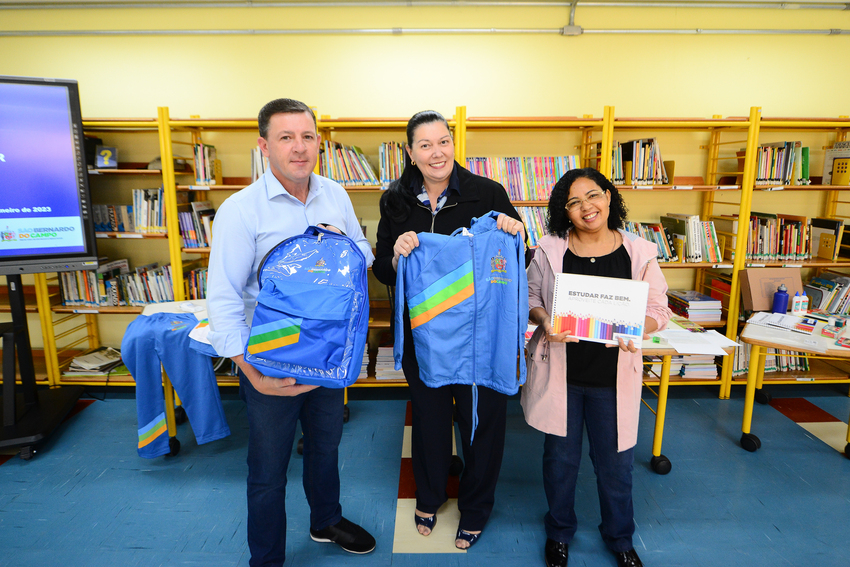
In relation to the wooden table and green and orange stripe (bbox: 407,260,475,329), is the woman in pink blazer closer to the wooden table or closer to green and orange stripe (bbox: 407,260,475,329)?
green and orange stripe (bbox: 407,260,475,329)

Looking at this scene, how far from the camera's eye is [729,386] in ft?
11.7

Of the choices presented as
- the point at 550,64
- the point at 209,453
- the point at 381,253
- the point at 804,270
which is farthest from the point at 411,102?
the point at 804,270

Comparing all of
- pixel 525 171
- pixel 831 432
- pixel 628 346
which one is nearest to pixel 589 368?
pixel 628 346

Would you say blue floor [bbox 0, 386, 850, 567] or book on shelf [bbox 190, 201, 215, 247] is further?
book on shelf [bbox 190, 201, 215, 247]

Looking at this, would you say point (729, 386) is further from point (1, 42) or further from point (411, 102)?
point (1, 42)

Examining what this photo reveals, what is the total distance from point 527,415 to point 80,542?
209 cm

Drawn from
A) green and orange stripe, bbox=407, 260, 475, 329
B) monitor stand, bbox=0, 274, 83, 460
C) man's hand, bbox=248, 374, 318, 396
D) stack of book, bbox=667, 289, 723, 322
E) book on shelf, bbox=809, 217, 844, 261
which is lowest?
monitor stand, bbox=0, 274, 83, 460

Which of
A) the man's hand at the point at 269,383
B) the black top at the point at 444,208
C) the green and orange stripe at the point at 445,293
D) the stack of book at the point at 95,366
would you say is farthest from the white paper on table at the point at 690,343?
the stack of book at the point at 95,366

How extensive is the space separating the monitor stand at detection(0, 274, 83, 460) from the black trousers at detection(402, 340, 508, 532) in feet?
7.89

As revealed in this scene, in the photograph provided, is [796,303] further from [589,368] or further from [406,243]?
[406,243]

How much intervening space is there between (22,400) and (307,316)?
119 inches

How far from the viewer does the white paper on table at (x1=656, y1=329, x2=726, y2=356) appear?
230 centimetres

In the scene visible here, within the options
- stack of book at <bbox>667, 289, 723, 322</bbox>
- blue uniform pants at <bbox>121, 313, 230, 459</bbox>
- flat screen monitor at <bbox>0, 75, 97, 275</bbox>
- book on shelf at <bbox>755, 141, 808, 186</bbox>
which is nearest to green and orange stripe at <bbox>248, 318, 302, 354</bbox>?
blue uniform pants at <bbox>121, 313, 230, 459</bbox>

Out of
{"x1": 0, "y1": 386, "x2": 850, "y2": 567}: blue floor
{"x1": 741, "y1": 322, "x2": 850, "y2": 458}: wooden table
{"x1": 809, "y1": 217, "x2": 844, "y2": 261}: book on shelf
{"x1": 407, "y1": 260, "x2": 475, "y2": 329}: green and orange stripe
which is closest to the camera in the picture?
{"x1": 407, "y1": 260, "x2": 475, "y2": 329}: green and orange stripe
